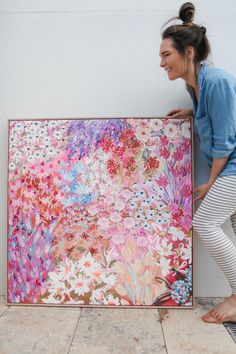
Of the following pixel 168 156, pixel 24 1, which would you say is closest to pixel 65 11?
pixel 24 1

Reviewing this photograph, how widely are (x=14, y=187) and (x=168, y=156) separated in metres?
0.75

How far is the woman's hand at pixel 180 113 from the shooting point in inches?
60.3

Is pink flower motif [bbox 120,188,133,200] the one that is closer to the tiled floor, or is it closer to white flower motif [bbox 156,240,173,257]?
white flower motif [bbox 156,240,173,257]

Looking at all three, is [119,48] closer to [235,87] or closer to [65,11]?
[65,11]

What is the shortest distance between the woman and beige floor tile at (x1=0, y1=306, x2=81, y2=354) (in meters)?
0.58

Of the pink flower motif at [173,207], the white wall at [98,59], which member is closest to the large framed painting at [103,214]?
the pink flower motif at [173,207]

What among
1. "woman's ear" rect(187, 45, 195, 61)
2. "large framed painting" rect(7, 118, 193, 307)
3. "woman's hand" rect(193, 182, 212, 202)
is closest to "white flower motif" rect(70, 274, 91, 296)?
"large framed painting" rect(7, 118, 193, 307)

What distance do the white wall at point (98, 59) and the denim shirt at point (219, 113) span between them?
0.88ft

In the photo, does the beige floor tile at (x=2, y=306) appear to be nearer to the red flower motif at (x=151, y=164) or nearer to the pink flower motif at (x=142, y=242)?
the pink flower motif at (x=142, y=242)

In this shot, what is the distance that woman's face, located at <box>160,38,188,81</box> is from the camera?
54.7 inches

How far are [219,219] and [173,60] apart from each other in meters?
0.70

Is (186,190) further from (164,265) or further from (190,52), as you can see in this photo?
(190,52)

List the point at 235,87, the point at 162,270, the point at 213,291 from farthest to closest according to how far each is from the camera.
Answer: the point at 213,291
the point at 162,270
the point at 235,87

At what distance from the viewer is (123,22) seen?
5.20ft
